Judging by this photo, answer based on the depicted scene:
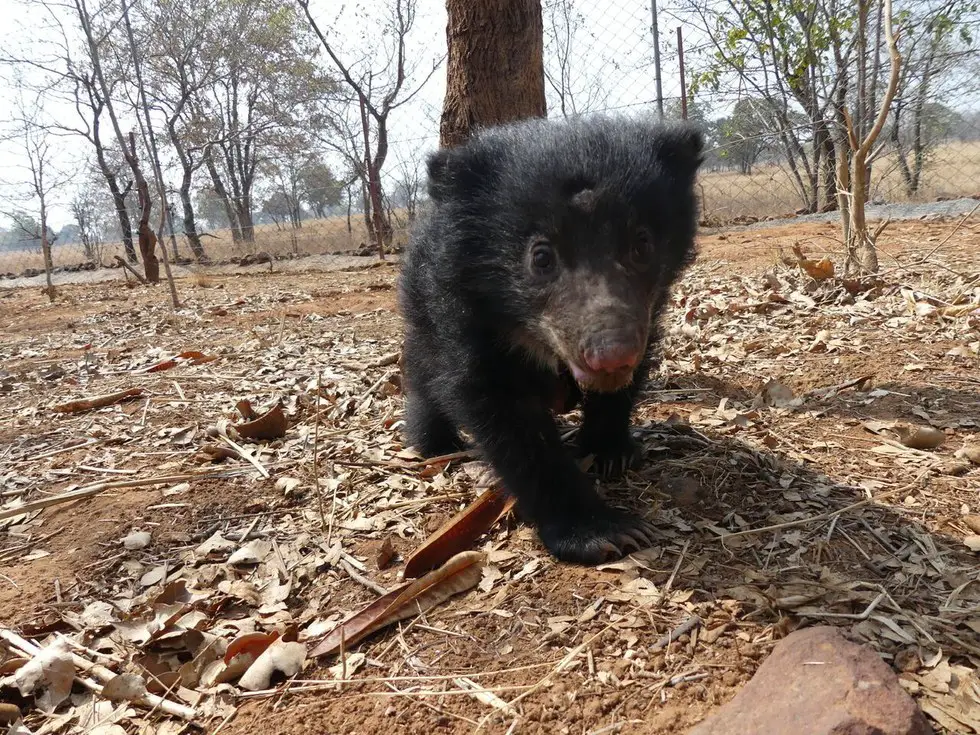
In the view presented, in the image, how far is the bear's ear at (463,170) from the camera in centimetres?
261

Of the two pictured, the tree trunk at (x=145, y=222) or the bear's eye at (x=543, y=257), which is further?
the tree trunk at (x=145, y=222)

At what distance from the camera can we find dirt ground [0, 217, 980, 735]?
5.84 ft

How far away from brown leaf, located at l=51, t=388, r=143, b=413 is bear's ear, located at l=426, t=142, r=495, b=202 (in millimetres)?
3038

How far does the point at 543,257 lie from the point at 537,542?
1.05m

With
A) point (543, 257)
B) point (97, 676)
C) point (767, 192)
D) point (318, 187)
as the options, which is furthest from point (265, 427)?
point (318, 187)

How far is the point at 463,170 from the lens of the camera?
8.61 ft

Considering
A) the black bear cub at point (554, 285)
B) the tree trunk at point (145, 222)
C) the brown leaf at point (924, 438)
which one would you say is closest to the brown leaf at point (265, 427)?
the black bear cub at point (554, 285)

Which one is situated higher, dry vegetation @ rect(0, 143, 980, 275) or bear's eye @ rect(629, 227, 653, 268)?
dry vegetation @ rect(0, 143, 980, 275)

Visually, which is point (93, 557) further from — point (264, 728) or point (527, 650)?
point (527, 650)

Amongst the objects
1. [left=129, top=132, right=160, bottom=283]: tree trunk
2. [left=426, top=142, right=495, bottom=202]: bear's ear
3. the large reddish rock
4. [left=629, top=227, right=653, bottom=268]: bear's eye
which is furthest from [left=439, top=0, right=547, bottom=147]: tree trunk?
[left=129, top=132, right=160, bottom=283]: tree trunk

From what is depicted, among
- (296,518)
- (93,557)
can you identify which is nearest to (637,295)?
(296,518)

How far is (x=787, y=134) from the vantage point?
11.7m

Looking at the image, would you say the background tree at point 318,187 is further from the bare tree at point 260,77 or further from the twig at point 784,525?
the twig at point 784,525

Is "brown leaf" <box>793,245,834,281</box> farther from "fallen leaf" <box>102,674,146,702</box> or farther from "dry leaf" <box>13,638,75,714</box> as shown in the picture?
"dry leaf" <box>13,638,75,714</box>
